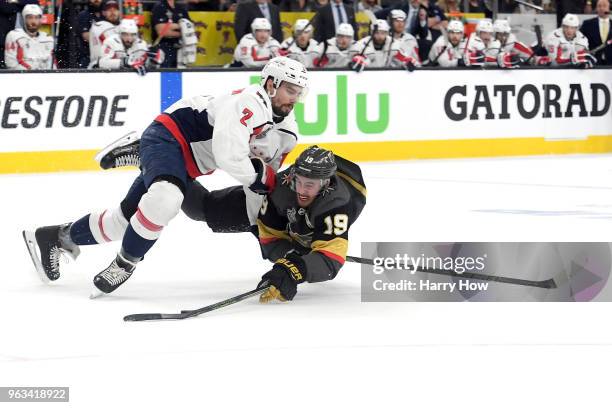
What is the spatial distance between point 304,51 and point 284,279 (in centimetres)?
867

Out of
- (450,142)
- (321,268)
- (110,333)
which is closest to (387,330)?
(321,268)

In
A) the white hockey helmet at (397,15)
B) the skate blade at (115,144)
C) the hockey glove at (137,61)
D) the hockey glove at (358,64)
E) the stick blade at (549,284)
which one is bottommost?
the hockey glove at (358,64)

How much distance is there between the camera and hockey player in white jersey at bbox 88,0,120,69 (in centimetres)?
1195

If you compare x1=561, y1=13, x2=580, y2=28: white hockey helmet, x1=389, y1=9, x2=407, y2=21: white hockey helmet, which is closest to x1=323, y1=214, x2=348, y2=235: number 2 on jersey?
x1=389, y1=9, x2=407, y2=21: white hockey helmet

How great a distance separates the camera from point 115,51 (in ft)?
38.6

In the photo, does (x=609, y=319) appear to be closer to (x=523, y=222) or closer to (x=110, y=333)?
(x=110, y=333)

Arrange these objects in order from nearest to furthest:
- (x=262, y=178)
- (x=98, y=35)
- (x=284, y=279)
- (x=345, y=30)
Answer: (x=284, y=279)
(x=262, y=178)
(x=98, y=35)
(x=345, y=30)

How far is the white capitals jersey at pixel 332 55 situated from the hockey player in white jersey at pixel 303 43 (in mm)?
87

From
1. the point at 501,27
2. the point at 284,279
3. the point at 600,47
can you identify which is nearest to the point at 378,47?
the point at 501,27

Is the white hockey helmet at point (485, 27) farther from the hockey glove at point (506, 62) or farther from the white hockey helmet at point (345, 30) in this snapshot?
the white hockey helmet at point (345, 30)

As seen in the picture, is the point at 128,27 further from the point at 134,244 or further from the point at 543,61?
the point at 134,244

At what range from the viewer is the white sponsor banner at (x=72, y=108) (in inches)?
422

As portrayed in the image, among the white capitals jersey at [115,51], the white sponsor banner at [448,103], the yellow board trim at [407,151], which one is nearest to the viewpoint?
the yellow board trim at [407,151]

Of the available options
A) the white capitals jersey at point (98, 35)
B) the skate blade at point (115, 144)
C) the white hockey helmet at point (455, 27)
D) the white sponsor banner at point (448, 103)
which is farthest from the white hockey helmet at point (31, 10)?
the skate blade at point (115, 144)
